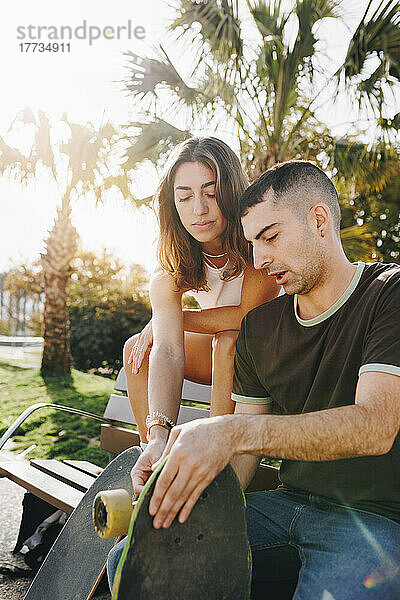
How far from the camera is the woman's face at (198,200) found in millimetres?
2342

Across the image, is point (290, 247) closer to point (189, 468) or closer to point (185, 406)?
point (189, 468)

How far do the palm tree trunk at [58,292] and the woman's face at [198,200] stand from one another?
831 centimetres

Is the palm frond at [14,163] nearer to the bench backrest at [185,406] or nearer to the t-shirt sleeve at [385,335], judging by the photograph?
the bench backrest at [185,406]

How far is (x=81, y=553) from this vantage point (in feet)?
7.50

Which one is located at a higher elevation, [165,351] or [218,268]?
[218,268]

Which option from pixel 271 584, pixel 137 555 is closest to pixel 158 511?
pixel 137 555

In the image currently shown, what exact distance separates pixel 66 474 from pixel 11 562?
2.02 ft

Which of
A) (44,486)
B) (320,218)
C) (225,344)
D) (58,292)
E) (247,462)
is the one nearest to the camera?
(320,218)

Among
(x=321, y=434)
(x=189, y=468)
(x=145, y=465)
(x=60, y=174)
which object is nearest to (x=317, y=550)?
(x=321, y=434)

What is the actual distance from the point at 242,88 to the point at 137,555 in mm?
6352

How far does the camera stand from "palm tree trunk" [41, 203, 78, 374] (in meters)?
10.3

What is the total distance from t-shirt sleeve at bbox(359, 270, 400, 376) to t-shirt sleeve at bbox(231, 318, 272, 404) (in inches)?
18.3

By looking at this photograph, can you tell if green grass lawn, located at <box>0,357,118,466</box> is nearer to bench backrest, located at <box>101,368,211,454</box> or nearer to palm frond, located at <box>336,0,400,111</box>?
bench backrest, located at <box>101,368,211,454</box>

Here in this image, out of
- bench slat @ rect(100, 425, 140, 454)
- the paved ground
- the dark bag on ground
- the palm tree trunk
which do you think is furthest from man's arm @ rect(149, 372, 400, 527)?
the palm tree trunk
